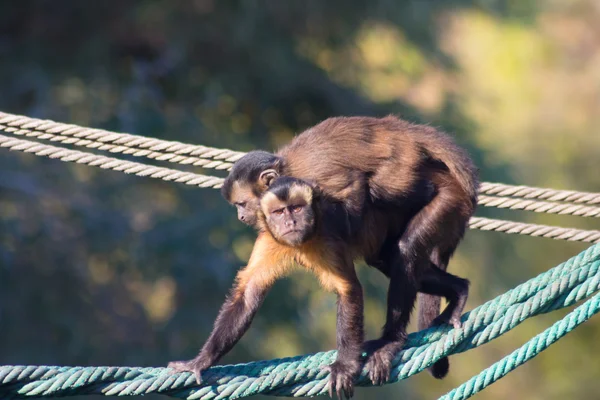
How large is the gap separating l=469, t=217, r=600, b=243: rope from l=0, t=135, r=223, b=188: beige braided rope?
5.88 ft

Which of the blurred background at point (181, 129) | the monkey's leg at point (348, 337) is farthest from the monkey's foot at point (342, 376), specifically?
the blurred background at point (181, 129)

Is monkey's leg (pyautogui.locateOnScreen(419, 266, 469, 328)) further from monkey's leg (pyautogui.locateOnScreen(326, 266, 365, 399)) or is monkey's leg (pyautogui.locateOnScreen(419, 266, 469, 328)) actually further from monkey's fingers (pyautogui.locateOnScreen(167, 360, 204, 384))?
monkey's fingers (pyautogui.locateOnScreen(167, 360, 204, 384))

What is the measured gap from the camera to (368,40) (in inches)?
569

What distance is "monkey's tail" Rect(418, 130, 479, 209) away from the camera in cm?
535

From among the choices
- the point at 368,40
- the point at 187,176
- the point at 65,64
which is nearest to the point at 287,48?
the point at 368,40

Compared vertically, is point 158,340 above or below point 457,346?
below

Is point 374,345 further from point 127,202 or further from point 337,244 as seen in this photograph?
point 127,202

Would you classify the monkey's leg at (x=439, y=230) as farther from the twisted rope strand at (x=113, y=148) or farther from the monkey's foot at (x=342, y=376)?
the twisted rope strand at (x=113, y=148)

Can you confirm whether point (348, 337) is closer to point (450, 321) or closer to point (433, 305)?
point (450, 321)

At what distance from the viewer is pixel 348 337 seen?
4.71 m

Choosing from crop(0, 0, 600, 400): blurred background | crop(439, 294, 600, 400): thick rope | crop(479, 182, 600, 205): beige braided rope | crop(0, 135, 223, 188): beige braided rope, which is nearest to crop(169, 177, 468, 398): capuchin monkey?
crop(439, 294, 600, 400): thick rope

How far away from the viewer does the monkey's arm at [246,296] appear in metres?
4.79

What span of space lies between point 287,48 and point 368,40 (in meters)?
1.58

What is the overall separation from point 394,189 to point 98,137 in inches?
73.6
